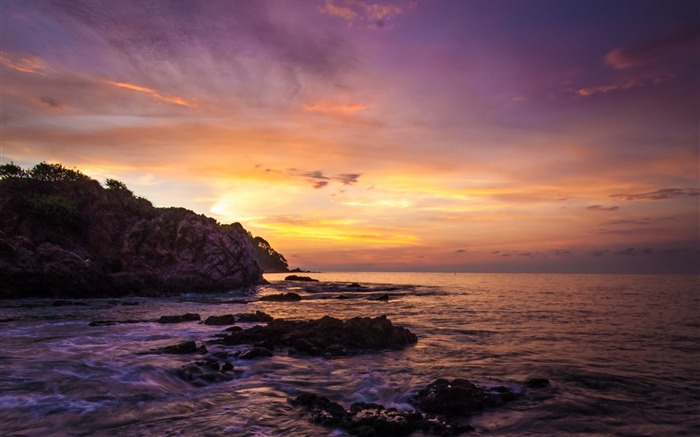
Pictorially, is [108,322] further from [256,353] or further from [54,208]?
[54,208]

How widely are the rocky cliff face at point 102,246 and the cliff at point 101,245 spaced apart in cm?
9

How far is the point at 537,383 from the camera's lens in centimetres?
1245

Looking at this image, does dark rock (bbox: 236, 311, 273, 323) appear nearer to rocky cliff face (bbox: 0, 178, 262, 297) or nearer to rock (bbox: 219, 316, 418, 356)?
rock (bbox: 219, 316, 418, 356)

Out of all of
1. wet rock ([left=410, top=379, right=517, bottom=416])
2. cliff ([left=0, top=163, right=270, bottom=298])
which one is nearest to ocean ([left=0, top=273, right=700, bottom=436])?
wet rock ([left=410, top=379, right=517, bottom=416])

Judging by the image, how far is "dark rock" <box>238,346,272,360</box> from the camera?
15602mm

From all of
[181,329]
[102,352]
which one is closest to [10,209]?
[181,329]

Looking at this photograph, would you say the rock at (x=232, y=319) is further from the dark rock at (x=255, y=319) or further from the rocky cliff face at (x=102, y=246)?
the rocky cliff face at (x=102, y=246)

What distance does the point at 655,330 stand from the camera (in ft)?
80.1

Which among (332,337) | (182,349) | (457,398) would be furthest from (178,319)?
(457,398)

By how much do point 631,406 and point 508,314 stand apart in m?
23.6

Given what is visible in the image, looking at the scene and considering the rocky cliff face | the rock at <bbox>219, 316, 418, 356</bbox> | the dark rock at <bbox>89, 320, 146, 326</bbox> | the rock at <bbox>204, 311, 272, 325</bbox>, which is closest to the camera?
the rock at <bbox>219, 316, 418, 356</bbox>

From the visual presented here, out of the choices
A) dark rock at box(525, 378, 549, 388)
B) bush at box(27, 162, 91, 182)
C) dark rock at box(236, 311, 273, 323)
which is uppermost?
bush at box(27, 162, 91, 182)

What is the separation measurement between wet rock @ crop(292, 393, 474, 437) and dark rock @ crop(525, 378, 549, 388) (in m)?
4.79

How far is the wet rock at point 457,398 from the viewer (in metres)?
9.85
